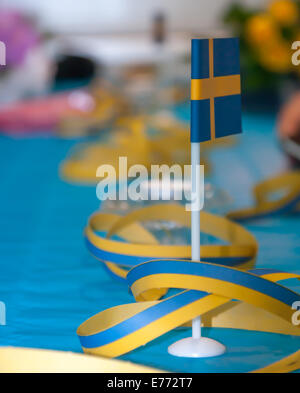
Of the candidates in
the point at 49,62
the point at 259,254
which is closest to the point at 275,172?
the point at 259,254

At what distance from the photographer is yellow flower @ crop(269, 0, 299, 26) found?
309 cm

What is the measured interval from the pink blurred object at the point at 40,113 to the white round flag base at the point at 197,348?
2193 millimetres

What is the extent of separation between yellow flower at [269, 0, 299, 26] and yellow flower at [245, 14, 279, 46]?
1.2 inches

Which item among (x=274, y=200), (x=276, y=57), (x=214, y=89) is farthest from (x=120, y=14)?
(x=214, y=89)

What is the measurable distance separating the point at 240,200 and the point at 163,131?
0.87 meters

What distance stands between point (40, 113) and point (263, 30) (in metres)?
1.02

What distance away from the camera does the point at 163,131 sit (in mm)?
2676

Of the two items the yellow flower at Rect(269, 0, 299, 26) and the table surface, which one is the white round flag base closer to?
the table surface

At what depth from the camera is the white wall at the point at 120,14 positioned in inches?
208

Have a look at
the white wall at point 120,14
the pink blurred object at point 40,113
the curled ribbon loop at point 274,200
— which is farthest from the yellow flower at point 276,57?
the white wall at point 120,14
